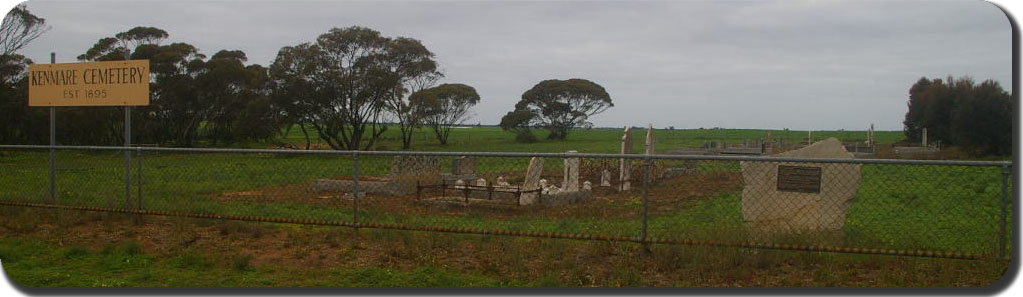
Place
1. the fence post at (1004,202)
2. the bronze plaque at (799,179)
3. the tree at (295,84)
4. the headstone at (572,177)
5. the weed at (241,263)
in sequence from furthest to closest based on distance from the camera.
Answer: the tree at (295,84)
the headstone at (572,177)
the bronze plaque at (799,179)
the weed at (241,263)
the fence post at (1004,202)

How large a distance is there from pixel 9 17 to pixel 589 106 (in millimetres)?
46807

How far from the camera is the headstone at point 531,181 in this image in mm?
11398

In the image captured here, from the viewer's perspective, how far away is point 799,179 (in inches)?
262

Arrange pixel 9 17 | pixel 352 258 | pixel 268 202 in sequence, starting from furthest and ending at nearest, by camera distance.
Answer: pixel 9 17, pixel 268 202, pixel 352 258

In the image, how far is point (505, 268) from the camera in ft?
19.4

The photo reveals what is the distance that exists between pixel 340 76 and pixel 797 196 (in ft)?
93.2

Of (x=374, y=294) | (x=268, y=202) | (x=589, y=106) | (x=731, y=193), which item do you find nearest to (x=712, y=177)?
(x=731, y=193)

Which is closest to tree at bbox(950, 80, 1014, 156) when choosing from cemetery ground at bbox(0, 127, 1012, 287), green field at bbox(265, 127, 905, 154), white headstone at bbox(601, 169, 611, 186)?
green field at bbox(265, 127, 905, 154)

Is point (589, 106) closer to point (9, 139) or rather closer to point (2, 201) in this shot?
point (9, 139)

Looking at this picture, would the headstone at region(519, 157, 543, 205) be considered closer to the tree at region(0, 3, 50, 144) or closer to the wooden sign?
the wooden sign

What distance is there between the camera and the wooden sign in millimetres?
9156

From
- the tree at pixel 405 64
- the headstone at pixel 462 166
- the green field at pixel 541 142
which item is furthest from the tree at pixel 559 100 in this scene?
the headstone at pixel 462 166

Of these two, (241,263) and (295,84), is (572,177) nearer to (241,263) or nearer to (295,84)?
(241,263)

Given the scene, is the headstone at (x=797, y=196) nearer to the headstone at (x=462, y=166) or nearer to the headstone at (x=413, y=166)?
the headstone at (x=413, y=166)
